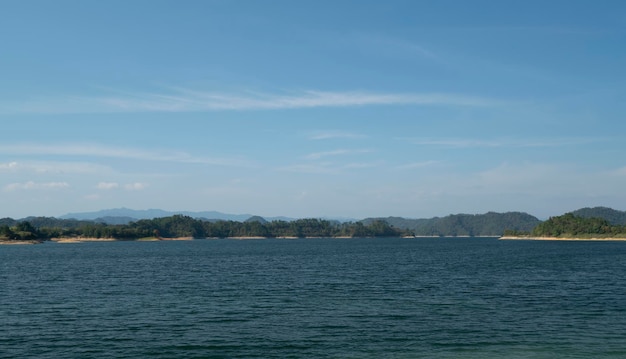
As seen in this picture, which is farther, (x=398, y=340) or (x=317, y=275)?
(x=317, y=275)

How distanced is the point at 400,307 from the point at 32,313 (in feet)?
138

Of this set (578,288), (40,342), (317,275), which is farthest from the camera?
(317,275)

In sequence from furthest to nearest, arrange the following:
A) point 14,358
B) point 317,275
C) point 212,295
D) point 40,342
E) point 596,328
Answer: point 317,275, point 212,295, point 596,328, point 40,342, point 14,358

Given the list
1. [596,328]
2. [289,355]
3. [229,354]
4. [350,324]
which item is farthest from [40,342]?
[596,328]

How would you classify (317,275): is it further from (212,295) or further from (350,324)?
(350,324)

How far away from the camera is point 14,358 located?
4078cm

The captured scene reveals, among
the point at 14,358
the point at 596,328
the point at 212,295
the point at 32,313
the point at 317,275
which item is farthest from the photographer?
the point at 317,275

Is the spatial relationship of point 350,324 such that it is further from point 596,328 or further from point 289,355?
point 596,328

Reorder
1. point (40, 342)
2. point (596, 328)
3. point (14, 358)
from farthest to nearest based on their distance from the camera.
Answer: point (596, 328)
point (40, 342)
point (14, 358)

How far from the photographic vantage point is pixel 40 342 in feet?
151

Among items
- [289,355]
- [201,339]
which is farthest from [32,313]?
[289,355]

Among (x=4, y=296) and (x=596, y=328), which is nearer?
(x=596, y=328)

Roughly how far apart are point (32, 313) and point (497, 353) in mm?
49674

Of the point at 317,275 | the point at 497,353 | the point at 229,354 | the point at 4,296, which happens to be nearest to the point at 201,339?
the point at 229,354
